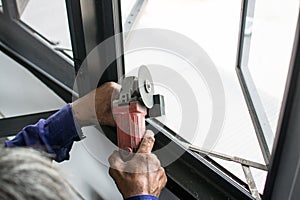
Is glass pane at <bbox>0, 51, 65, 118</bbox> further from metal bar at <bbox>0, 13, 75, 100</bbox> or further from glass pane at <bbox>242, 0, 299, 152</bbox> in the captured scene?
glass pane at <bbox>242, 0, 299, 152</bbox>

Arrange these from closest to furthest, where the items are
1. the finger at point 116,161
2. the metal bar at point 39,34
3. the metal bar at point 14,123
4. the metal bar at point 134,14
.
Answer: the finger at point 116,161, the metal bar at point 134,14, the metal bar at point 14,123, the metal bar at point 39,34

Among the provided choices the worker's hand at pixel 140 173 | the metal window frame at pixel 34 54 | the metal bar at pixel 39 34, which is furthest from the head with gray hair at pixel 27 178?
the metal bar at pixel 39 34

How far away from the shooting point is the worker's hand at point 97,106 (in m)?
1.03

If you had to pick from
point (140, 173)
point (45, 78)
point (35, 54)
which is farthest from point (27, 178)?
point (35, 54)

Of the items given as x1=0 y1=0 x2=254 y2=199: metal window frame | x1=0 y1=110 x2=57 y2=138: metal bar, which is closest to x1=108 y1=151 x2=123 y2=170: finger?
x1=0 y1=0 x2=254 y2=199: metal window frame

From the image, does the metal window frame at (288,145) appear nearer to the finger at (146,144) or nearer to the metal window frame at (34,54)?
the finger at (146,144)

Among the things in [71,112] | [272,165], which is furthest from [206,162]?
[71,112]

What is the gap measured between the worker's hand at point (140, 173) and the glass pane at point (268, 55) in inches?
11.6

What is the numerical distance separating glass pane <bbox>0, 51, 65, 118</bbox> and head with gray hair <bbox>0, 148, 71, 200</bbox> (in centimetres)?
96

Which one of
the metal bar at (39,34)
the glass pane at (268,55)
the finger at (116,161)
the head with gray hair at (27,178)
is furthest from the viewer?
the metal bar at (39,34)

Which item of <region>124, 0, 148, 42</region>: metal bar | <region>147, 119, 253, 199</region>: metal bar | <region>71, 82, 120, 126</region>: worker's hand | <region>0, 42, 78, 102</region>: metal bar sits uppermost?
<region>124, 0, 148, 42</region>: metal bar

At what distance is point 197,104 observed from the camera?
40.9 inches

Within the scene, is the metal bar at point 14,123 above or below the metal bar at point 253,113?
below

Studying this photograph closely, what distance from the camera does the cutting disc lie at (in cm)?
88
